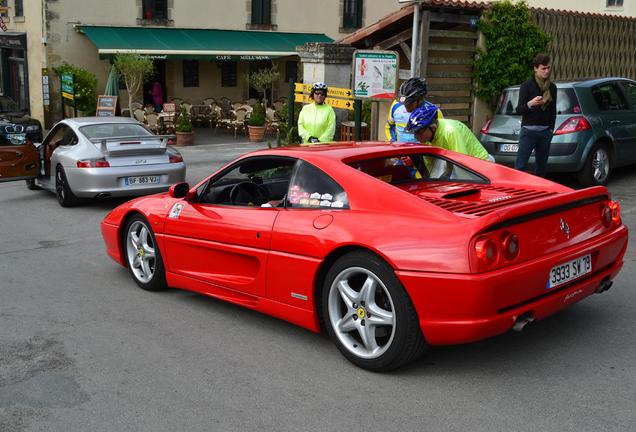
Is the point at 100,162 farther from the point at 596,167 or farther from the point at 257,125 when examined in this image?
the point at 257,125

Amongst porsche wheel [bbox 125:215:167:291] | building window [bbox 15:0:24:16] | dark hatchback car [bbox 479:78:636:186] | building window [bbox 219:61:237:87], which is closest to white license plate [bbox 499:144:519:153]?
dark hatchback car [bbox 479:78:636:186]

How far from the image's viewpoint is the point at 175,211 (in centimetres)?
600

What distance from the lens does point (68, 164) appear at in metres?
10.9

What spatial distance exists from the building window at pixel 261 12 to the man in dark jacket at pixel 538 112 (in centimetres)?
2289

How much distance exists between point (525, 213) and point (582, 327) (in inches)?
53.5

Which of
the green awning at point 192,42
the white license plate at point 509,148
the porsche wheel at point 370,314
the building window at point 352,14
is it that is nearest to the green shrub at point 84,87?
the green awning at point 192,42


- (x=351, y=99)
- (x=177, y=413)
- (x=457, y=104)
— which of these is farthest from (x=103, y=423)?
(x=457, y=104)

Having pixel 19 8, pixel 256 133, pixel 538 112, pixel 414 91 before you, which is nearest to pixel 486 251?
pixel 414 91

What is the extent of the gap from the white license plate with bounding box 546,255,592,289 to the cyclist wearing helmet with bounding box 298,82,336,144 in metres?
5.44

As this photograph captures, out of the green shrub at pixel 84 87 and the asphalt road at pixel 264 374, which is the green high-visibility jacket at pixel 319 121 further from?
the green shrub at pixel 84 87

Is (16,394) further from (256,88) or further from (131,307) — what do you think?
(256,88)

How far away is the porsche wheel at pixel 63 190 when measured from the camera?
11039mm

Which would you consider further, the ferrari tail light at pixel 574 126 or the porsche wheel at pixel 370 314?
A: the ferrari tail light at pixel 574 126

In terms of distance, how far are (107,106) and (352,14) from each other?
14.7 metres
